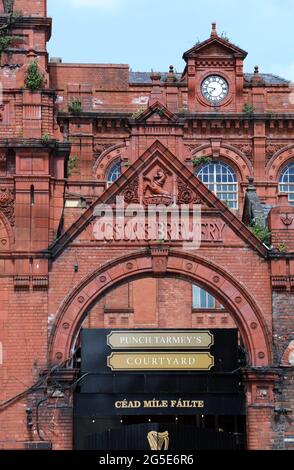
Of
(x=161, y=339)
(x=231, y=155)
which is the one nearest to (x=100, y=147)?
(x=231, y=155)

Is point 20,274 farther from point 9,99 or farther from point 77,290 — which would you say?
point 9,99

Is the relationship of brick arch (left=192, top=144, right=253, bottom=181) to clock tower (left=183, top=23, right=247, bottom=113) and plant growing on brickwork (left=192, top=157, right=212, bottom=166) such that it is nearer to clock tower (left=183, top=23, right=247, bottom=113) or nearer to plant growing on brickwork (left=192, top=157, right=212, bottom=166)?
plant growing on brickwork (left=192, top=157, right=212, bottom=166)

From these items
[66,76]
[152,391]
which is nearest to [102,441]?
[152,391]

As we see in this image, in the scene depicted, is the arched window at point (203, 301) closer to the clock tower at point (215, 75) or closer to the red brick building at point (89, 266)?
the clock tower at point (215, 75)

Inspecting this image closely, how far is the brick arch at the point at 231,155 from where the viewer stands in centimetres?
6112

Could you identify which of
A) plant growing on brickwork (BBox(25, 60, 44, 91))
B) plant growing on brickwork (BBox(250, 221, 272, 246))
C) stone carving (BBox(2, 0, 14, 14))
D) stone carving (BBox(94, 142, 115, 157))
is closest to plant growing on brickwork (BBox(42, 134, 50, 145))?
plant growing on brickwork (BBox(25, 60, 44, 91))

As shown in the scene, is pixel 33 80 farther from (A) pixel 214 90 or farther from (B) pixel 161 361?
(A) pixel 214 90

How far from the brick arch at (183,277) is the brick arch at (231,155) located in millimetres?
17772

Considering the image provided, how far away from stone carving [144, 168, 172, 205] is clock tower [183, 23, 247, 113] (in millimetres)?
17934

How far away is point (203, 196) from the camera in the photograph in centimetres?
4419

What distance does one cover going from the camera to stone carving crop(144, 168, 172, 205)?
44062mm

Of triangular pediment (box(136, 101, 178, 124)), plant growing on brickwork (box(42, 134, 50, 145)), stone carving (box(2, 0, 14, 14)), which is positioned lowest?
plant growing on brickwork (box(42, 134, 50, 145))

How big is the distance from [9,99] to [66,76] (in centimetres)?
1794

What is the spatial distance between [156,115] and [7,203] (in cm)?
546
